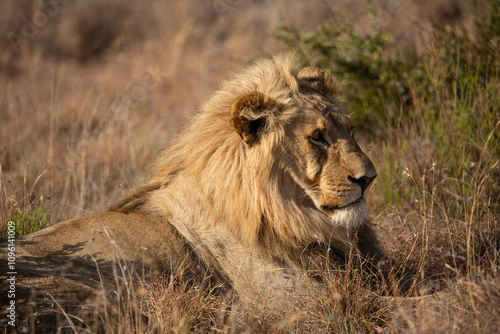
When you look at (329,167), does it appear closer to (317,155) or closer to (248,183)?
(317,155)

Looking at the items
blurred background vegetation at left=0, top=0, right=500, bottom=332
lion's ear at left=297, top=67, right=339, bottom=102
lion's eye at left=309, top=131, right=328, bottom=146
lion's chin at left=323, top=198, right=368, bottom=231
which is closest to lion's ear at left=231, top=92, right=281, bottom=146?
lion's eye at left=309, top=131, right=328, bottom=146

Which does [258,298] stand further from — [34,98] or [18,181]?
[34,98]

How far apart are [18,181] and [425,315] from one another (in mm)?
5109

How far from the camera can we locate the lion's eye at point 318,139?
3.21 metres

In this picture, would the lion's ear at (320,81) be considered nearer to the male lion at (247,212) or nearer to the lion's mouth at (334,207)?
the male lion at (247,212)

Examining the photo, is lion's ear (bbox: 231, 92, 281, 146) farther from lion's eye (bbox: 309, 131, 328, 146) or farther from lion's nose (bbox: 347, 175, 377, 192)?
lion's nose (bbox: 347, 175, 377, 192)

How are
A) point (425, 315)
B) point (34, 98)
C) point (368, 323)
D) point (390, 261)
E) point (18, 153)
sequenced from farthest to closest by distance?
1. point (34, 98)
2. point (18, 153)
3. point (390, 261)
4. point (368, 323)
5. point (425, 315)

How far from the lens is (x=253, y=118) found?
311cm

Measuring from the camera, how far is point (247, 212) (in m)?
3.21

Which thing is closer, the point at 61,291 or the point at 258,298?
the point at 61,291

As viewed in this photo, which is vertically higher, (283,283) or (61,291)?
(61,291)

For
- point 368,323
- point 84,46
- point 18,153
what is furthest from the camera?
point 84,46

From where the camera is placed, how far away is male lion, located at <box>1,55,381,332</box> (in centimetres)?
313

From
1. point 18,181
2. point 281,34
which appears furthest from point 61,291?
point 281,34
